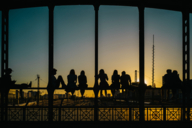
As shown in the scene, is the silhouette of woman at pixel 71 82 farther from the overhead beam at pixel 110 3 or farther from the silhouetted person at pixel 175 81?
the silhouetted person at pixel 175 81

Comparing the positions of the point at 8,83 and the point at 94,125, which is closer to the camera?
the point at 94,125

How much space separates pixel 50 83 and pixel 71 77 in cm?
113

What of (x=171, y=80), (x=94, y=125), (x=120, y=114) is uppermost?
(x=171, y=80)

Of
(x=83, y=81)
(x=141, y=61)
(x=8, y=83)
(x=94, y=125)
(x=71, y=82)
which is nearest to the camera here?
(x=94, y=125)

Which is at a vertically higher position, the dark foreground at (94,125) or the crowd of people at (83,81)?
the crowd of people at (83,81)

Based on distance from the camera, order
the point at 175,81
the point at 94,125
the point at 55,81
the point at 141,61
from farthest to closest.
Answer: the point at 175,81
the point at 55,81
the point at 141,61
the point at 94,125

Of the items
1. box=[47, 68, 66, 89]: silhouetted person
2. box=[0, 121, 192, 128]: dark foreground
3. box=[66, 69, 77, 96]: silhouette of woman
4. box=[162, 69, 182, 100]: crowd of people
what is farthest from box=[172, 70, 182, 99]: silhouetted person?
box=[47, 68, 66, 89]: silhouetted person

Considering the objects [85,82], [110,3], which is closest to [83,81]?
[85,82]

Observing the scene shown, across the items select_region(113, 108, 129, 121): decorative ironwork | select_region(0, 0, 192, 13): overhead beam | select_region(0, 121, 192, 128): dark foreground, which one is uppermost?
select_region(0, 0, 192, 13): overhead beam

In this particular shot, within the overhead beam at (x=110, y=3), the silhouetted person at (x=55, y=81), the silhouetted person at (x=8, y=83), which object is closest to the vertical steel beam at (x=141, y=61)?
the overhead beam at (x=110, y=3)

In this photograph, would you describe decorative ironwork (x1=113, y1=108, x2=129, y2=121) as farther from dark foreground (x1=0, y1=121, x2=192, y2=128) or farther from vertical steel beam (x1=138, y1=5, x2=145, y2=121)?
vertical steel beam (x1=138, y1=5, x2=145, y2=121)

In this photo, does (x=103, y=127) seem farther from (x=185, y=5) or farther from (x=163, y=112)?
(x=185, y=5)

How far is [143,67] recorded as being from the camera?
9109mm

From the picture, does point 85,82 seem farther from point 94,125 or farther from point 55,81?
point 94,125
